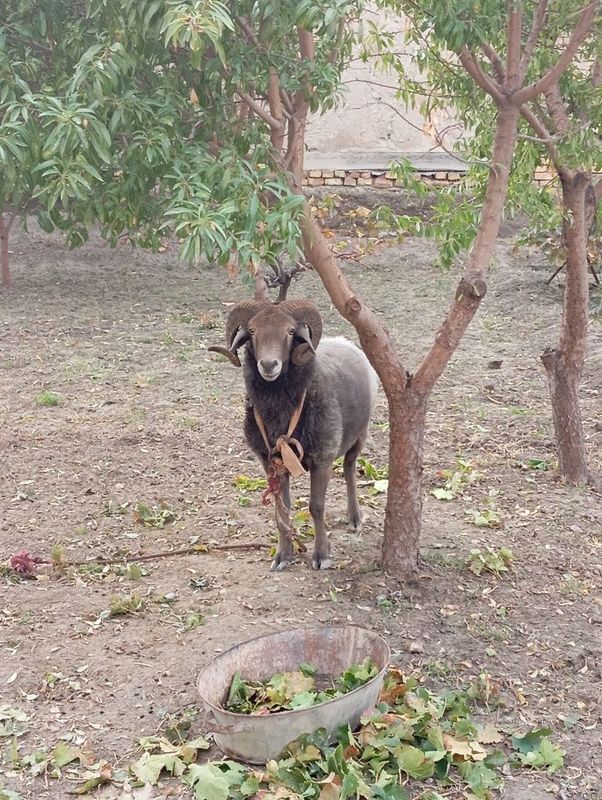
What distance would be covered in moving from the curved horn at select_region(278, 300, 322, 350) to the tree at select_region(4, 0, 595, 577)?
0.24 m

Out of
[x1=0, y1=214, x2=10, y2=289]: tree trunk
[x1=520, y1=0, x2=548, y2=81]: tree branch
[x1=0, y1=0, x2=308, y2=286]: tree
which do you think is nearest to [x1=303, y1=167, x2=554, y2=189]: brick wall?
[x1=0, y1=214, x2=10, y2=289]: tree trunk

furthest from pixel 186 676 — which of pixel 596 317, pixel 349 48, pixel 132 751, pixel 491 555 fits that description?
pixel 596 317

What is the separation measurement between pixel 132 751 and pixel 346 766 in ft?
3.13

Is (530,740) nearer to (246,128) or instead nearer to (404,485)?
(404,485)

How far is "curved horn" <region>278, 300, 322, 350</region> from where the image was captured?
5406mm

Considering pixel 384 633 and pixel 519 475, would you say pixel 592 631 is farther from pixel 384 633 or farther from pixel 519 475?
pixel 519 475

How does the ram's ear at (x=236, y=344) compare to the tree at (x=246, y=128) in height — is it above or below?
below

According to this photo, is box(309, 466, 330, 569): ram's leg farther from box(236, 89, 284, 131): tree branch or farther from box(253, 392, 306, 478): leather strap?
box(236, 89, 284, 131): tree branch

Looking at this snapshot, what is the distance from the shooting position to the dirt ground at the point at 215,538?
453 centimetres

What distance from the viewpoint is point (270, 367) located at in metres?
5.29

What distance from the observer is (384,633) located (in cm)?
496

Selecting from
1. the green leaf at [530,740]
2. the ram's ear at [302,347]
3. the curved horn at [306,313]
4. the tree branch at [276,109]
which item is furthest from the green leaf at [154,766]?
the tree branch at [276,109]

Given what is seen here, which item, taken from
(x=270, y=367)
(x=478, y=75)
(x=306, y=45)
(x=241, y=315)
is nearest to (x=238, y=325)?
(x=241, y=315)

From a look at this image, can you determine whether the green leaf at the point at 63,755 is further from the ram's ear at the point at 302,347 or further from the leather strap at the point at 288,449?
the ram's ear at the point at 302,347
